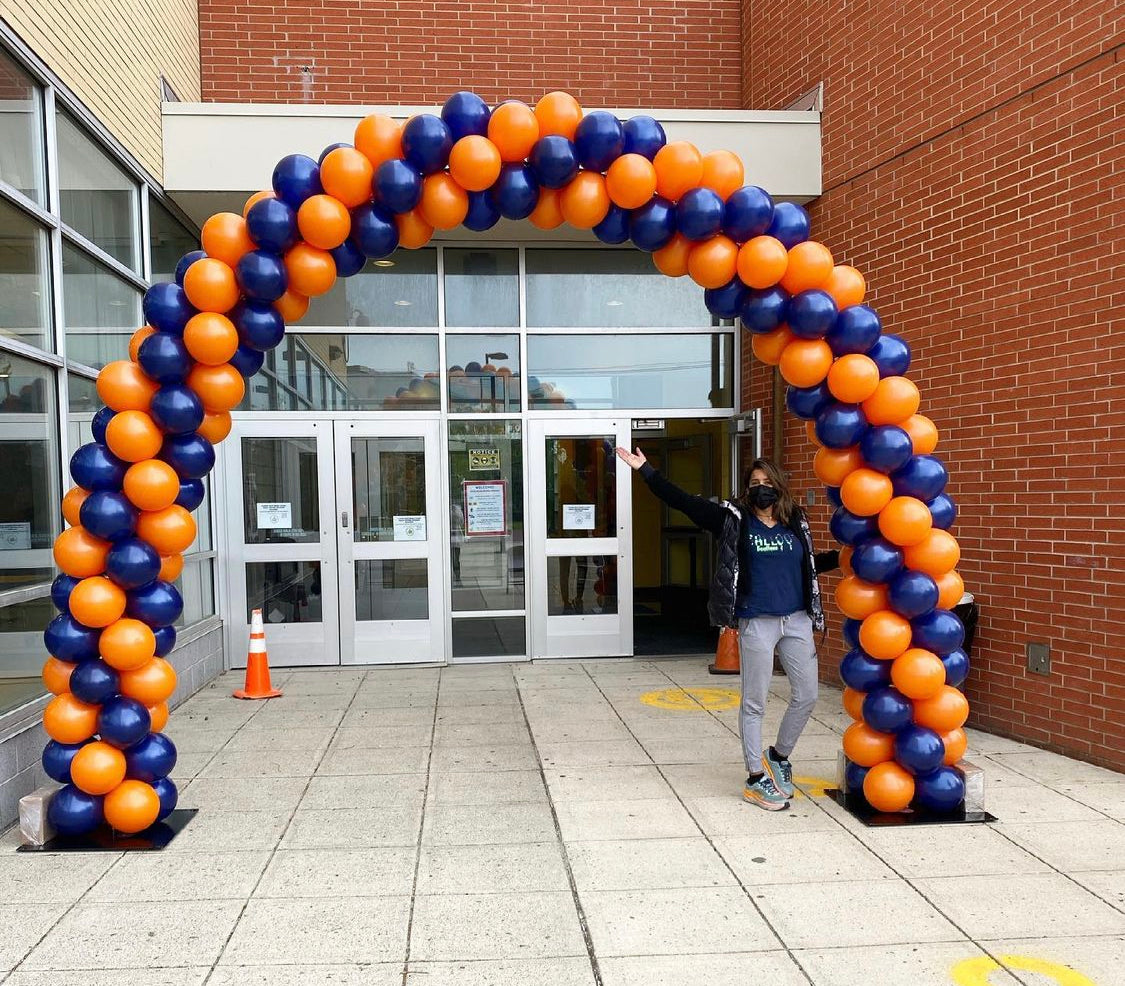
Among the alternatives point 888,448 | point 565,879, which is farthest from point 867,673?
point 565,879

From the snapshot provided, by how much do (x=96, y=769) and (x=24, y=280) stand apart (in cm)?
283

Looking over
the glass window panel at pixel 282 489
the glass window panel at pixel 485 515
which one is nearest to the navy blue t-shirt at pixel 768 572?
the glass window panel at pixel 485 515

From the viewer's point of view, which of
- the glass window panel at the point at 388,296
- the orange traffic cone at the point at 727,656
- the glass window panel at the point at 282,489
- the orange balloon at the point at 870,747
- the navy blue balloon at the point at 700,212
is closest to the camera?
the navy blue balloon at the point at 700,212

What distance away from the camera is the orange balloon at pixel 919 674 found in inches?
168

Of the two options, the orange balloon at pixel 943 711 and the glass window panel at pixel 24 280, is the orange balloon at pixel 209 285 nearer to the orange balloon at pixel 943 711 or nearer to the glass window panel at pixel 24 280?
the glass window panel at pixel 24 280

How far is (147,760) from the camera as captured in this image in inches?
167

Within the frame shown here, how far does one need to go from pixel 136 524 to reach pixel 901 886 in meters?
3.85

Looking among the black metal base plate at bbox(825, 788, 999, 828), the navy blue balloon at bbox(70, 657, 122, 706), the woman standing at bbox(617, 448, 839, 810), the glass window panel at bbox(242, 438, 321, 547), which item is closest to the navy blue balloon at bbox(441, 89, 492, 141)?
the woman standing at bbox(617, 448, 839, 810)

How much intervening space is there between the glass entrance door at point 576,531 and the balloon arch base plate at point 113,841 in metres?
4.51

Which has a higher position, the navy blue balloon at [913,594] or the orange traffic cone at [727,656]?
the navy blue balloon at [913,594]

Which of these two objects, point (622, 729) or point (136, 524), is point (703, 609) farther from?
point (136, 524)

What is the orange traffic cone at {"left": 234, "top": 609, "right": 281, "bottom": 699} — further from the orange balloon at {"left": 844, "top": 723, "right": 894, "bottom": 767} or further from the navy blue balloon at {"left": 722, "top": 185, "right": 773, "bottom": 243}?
the navy blue balloon at {"left": 722, "top": 185, "right": 773, "bottom": 243}

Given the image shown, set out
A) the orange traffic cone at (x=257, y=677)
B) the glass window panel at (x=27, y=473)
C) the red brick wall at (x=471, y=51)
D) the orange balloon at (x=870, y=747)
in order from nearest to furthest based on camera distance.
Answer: the orange balloon at (x=870, y=747)
the glass window panel at (x=27, y=473)
the orange traffic cone at (x=257, y=677)
the red brick wall at (x=471, y=51)

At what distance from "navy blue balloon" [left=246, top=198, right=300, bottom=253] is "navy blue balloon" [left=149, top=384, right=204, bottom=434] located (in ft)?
2.67
